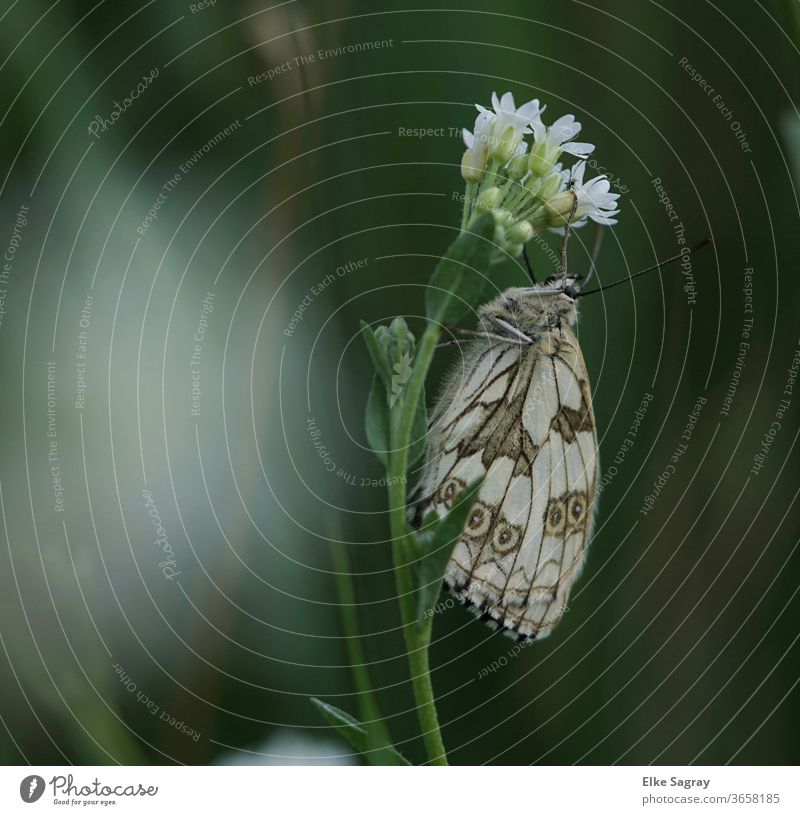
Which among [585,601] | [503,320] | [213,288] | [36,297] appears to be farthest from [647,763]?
[36,297]

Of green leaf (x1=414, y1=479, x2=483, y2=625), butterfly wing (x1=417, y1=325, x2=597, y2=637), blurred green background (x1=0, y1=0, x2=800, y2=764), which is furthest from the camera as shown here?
blurred green background (x1=0, y1=0, x2=800, y2=764)

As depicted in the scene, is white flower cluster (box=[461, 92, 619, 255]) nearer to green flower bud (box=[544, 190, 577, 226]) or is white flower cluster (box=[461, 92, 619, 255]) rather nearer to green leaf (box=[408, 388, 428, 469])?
green flower bud (box=[544, 190, 577, 226])

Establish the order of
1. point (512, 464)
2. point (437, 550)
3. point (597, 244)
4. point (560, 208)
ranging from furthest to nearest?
point (597, 244) < point (512, 464) < point (560, 208) < point (437, 550)

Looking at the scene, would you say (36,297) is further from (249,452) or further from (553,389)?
(553,389)

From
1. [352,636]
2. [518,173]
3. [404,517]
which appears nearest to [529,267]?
[518,173]

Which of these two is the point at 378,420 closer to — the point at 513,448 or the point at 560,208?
the point at 513,448

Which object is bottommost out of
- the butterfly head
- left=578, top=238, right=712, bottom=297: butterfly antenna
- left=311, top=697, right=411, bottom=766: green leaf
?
left=311, top=697, right=411, bottom=766: green leaf
